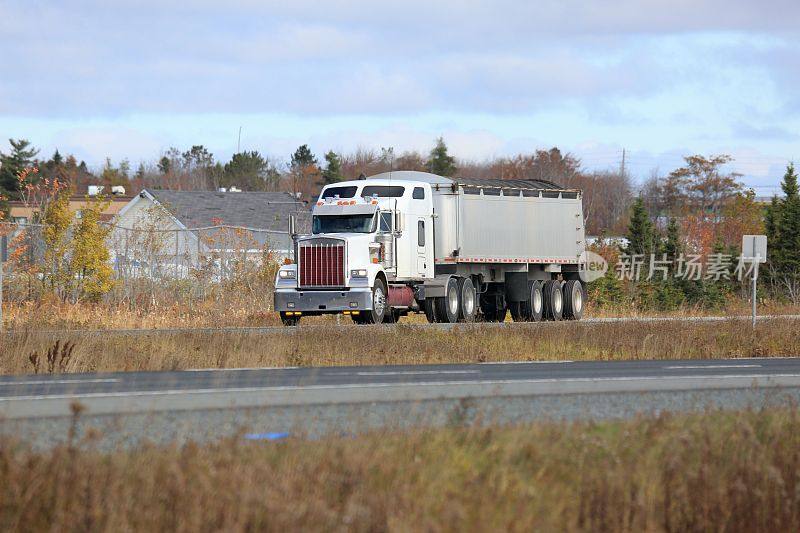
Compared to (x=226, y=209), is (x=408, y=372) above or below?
below

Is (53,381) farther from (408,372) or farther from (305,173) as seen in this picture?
(305,173)

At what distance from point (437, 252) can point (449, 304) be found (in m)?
1.52

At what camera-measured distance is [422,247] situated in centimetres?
3575

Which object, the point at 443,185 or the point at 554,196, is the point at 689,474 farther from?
the point at 554,196

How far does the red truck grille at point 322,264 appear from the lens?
109 feet

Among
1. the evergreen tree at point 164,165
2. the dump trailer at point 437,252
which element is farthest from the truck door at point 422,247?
the evergreen tree at point 164,165

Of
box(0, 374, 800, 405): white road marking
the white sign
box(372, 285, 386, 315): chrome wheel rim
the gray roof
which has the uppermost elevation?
the gray roof

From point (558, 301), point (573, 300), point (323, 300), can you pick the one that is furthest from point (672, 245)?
point (323, 300)

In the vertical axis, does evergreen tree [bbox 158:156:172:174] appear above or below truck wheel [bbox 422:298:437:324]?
above

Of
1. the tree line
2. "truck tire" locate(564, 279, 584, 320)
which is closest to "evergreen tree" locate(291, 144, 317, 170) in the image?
the tree line

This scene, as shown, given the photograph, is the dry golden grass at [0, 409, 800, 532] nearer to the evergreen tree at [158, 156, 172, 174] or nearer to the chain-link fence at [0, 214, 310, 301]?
the chain-link fence at [0, 214, 310, 301]

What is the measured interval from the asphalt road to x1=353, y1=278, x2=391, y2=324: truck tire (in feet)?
40.1

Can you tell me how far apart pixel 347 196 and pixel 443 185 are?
336 centimetres

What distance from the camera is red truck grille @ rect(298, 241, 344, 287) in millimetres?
33344
